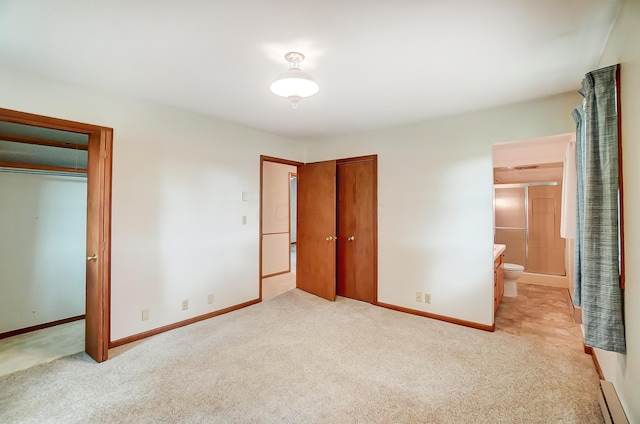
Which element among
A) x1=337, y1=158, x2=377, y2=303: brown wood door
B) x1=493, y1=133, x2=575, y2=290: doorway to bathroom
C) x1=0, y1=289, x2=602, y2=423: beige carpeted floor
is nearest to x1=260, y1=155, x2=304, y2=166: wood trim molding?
x1=337, y1=158, x2=377, y2=303: brown wood door

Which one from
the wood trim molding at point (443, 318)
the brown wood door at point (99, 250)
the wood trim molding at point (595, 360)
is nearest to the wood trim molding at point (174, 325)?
the brown wood door at point (99, 250)

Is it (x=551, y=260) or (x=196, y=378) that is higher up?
(x=551, y=260)

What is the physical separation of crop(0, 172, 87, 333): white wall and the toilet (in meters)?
5.75

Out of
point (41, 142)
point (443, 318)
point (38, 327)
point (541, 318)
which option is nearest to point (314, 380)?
point (443, 318)

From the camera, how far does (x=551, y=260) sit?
201 inches

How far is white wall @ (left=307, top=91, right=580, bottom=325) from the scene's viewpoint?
10.1 feet

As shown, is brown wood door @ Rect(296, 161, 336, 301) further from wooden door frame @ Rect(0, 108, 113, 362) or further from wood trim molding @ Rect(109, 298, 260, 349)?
wooden door frame @ Rect(0, 108, 113, 362)

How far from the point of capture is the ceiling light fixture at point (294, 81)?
2035 millimetres

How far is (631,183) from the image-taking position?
148cm

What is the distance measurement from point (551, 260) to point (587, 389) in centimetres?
375

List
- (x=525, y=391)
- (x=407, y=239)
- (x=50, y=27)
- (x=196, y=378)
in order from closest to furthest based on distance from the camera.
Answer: (x=50, y=27) < (x=525, y=391) < (x=196, y=378) < (x=407, y=239)

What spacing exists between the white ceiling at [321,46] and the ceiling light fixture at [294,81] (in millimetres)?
97

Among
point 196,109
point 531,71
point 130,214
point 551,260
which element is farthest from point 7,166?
point 551,260

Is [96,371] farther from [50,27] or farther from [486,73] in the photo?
[486,73]
